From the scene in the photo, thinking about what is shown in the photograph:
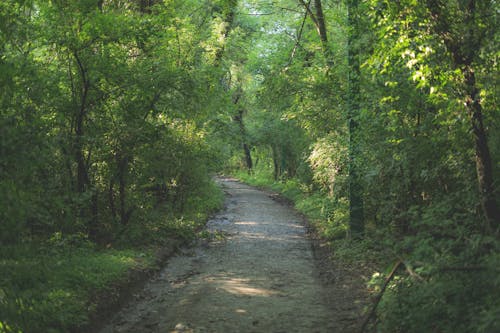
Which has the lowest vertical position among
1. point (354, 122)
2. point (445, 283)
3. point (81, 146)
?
point (445, 283)

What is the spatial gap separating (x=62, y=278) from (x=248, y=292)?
10.1 feet

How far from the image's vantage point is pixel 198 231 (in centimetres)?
1446

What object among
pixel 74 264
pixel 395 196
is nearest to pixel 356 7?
pixel 395 196

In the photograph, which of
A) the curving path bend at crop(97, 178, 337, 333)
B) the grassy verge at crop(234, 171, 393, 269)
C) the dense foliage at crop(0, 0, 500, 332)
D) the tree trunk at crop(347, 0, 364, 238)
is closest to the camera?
the dense foliage at crop(0, 0, 500, 332)

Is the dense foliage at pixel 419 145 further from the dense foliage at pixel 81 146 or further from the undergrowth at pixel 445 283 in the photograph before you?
the dense foliage at pixel 81 146

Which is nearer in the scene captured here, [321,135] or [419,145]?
[419,145]

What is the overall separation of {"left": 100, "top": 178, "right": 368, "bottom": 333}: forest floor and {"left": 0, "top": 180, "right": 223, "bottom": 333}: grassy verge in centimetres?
44

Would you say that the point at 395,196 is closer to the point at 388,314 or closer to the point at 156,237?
the point at 388,314

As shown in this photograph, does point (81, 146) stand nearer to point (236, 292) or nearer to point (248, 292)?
point (236, 292)

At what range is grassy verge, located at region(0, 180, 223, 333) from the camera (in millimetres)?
5672

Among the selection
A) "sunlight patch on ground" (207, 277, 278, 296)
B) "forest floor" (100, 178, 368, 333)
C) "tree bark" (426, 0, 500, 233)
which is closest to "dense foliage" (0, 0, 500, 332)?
"tree bark" (426, 0, 500, 233)

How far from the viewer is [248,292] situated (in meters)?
8.20

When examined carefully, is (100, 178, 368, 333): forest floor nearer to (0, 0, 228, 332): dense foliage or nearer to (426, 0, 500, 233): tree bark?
(0, 0, 228, 332): dense foliage

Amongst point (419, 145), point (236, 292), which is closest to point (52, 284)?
point (236, 292)
